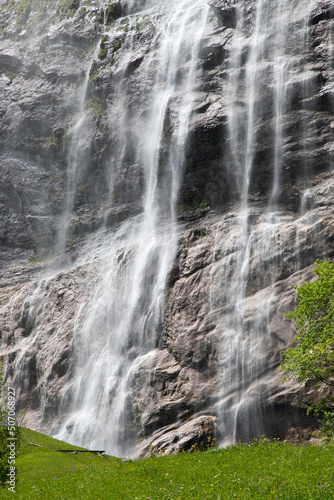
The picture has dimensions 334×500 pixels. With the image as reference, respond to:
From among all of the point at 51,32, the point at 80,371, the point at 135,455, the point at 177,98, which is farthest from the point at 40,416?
the point at 51,32

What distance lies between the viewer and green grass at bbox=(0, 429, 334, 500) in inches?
471

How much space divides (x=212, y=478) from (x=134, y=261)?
25.8 metres

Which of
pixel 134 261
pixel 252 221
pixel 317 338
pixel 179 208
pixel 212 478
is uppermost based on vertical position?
pixel 179 208

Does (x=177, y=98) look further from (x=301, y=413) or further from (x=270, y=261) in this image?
(x=301, y=413)

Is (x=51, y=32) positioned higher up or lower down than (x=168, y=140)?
higher up

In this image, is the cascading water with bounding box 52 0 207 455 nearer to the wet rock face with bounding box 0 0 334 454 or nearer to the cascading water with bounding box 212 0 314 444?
the wet rock face with bounding box 0 0 334 454

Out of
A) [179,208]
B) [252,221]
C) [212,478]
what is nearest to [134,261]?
[179,208]

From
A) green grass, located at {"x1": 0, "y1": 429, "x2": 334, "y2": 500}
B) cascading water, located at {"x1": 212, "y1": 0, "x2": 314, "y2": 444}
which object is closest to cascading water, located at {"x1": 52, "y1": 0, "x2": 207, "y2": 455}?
cascading water, located at {"x1": 212, "y1": 0, "x2": 314, "y2": 444}

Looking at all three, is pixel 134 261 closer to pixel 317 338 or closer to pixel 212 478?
pixel 317 338

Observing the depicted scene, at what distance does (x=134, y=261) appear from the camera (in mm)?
38969

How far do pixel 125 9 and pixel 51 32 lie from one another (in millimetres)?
9788

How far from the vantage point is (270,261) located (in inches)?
1252

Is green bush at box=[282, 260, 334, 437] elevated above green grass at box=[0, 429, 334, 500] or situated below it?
above

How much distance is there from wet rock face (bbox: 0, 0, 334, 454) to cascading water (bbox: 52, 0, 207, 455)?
0.86m
